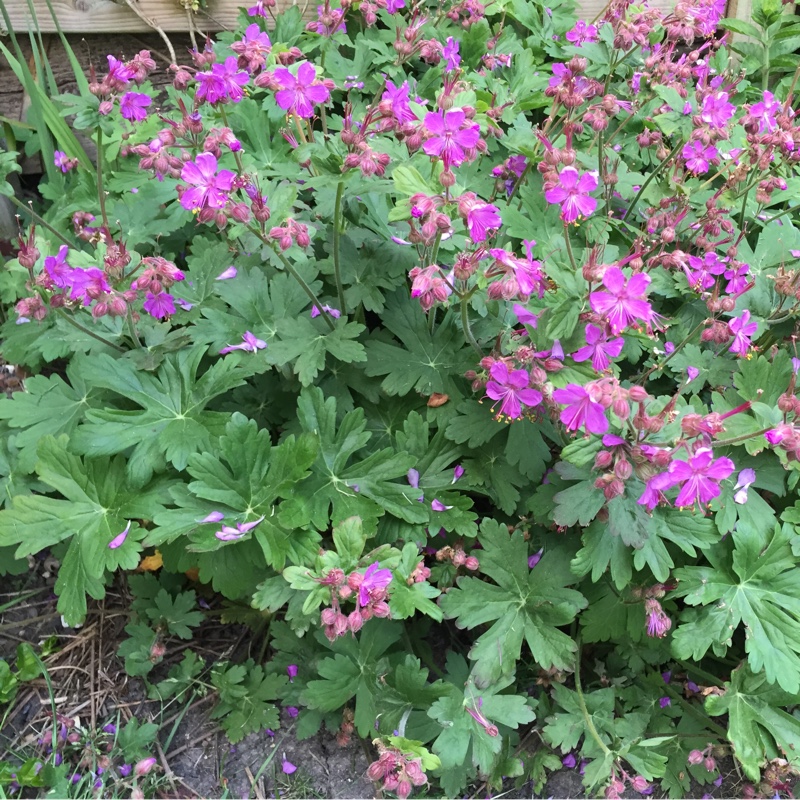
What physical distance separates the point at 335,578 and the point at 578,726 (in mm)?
1101

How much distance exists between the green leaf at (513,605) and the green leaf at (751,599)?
34 centimetres

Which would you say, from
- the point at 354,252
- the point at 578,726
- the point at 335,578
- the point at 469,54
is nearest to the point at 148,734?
the point at 335,578

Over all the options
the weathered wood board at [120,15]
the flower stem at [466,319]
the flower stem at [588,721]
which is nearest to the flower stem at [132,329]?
the flower stem at [466,319]

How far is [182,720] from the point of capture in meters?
2.46

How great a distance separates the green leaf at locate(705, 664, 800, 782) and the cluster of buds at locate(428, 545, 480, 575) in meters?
0.84

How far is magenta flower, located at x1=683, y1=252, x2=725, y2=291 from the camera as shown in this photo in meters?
2.32

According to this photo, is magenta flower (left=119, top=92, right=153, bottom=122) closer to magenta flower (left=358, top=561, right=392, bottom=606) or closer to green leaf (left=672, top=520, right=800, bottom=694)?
magenta flower (left=358, top=561, right=392, bottom=606)

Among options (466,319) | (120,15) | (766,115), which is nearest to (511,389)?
(466,319)

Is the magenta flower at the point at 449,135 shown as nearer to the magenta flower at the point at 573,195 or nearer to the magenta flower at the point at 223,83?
the magenta flower at the point at 573,195

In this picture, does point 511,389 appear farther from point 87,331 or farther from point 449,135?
point 87,331

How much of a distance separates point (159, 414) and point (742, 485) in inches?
73.4

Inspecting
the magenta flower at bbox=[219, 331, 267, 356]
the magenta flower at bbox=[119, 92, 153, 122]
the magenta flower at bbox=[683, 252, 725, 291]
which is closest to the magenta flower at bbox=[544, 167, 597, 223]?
the magenta flower at bbox=[683, 252, 725, 291]

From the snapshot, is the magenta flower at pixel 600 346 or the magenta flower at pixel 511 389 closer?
the magenta flower at pixel 600 346

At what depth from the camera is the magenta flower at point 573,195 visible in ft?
5.86
